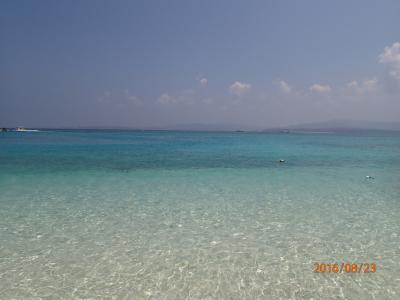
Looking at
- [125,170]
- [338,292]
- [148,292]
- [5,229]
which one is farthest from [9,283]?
[125,170]

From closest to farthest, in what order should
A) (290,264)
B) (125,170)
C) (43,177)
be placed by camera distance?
(290,264)
(43,177)
(125,170)

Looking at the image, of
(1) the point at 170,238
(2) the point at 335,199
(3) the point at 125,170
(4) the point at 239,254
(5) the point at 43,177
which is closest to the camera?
(4) the point at 239,254

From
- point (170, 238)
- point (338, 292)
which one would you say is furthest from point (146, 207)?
point (338, 292)

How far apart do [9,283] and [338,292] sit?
20.4 ft

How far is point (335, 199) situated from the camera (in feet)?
36.5

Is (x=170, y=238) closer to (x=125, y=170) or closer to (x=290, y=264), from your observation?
(x=290, y=264)

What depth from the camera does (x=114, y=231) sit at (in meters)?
7.45

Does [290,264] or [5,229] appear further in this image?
[5,229]
